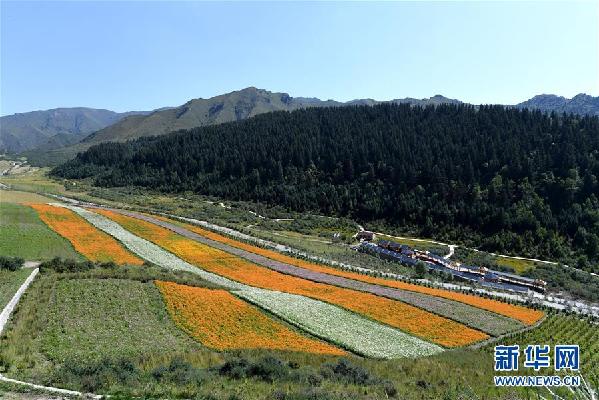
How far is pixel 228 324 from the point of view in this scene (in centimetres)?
3030

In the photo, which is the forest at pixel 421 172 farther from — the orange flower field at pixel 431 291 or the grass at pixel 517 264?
the orange flower field at pixel 431 291

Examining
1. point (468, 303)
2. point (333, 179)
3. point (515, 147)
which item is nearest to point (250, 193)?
point (333, 179)

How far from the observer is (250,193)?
144750mm

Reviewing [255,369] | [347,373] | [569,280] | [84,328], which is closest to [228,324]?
[84,328]

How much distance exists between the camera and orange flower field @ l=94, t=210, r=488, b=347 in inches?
1318

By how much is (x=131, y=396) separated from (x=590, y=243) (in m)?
88.2

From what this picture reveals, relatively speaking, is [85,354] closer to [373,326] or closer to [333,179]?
[373,326]

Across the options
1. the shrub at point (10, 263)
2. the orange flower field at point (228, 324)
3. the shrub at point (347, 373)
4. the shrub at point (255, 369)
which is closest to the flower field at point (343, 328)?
the orange flower field at point (228, 324)

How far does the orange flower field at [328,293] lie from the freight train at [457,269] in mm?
27184

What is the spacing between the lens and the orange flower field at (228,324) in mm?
27105

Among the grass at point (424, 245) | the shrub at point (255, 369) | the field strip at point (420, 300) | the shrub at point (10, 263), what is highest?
the shrub at point (10, 263)

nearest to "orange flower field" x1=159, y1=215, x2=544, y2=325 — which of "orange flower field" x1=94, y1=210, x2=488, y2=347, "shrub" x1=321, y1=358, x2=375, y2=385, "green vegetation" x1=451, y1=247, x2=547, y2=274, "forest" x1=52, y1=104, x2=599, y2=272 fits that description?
"orange flower field" x1=94, y1=210, x2=488, y2=347

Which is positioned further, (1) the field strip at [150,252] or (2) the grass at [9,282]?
(1) the field strip at [150,252]

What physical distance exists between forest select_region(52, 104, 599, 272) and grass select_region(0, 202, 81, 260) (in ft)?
236
